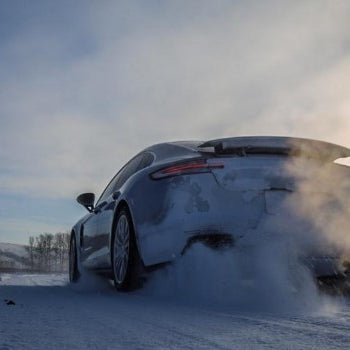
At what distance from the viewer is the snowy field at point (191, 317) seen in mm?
2283

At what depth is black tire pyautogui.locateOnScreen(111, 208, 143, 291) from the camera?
4809mm

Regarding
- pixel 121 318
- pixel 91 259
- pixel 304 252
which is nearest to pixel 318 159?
pixel 304 252

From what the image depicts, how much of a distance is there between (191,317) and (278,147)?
1921mm

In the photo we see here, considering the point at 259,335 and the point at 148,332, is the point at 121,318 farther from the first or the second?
the point at 259,335

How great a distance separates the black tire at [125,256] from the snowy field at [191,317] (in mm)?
155

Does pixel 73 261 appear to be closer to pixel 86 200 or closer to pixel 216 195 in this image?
pixel 86 200

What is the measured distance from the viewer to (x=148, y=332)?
2.56m

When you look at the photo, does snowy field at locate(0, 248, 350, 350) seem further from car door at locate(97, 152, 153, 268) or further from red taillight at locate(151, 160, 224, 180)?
car door at locate(97, 152, 153, 268)

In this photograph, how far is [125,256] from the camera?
4.96 meters

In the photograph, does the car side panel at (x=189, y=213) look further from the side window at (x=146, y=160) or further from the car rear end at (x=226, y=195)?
the side window at (x=146, y=160)

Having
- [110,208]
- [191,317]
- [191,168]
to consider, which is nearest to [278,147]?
[191,168]

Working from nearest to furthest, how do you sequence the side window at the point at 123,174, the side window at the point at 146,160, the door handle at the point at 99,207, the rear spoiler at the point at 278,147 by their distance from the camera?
the rear spoiler at the point at 278,147
the side window at the point at 146,160
the side window at the point at 123,174
the door handle at the point at 99,207

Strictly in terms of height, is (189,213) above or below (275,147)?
below

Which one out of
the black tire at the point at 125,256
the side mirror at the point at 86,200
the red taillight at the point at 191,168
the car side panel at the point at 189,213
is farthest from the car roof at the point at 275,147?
the side mirror at the point at 86,200
